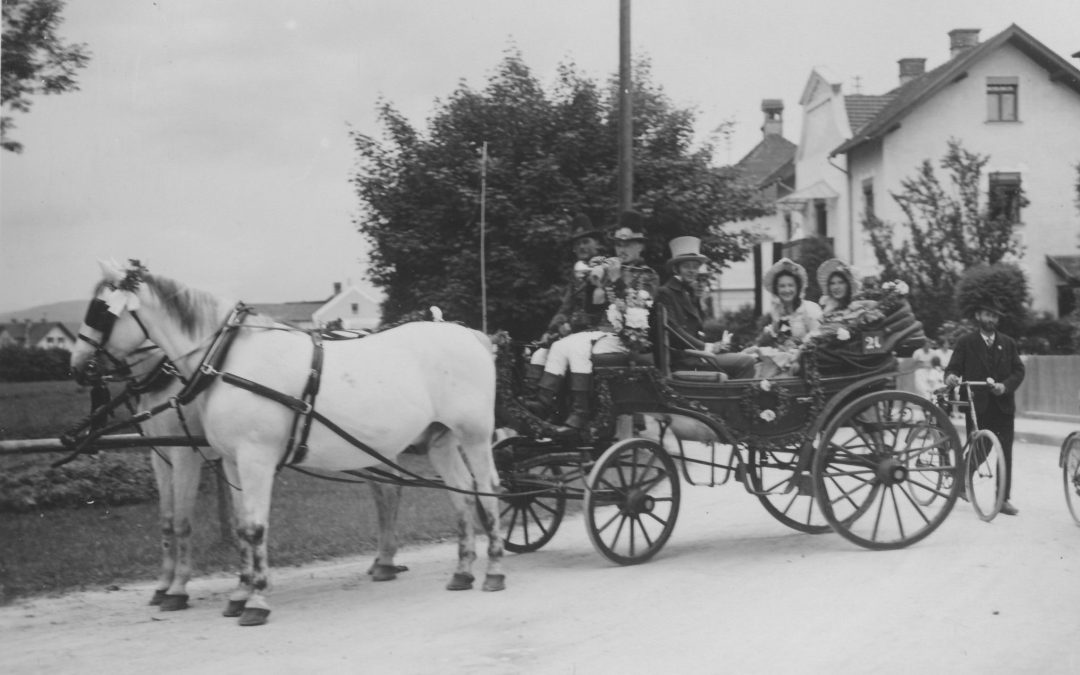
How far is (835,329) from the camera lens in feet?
27.8

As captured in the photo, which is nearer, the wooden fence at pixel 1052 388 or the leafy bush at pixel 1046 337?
the wooden fence at pixel 1052 388

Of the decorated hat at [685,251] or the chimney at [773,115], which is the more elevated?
the chimney at [773,115]

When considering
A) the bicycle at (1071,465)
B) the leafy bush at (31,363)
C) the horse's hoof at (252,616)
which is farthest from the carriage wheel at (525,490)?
the bicycle at (1071,465)

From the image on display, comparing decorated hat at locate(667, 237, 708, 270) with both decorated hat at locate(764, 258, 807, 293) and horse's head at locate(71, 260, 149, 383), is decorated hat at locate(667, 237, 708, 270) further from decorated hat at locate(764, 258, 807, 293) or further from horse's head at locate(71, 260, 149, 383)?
horse's head at locate(71, 260, 149, 383)

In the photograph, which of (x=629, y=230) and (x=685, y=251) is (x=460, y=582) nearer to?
(x=629, y=230)

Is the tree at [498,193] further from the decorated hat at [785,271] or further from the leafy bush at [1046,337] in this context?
the leafy bush at [1046,337]

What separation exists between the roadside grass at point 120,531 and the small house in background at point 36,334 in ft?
1.47

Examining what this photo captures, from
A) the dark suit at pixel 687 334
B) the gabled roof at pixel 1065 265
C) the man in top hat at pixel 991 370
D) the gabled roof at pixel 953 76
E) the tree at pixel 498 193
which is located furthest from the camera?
the gabled roof at pixel 953 76

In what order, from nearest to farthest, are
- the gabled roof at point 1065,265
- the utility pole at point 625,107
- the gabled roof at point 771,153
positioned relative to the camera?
the utility pole at point 625,107, the gabled roof at point 1065,265, the gabled roof at point 771,153

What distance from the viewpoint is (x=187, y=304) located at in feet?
21.8

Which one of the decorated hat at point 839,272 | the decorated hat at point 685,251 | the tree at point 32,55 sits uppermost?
the tree at point 32,55

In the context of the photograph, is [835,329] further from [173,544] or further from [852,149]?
[852,149]

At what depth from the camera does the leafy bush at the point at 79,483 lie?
31.5 feet

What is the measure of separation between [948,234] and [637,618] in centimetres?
2003
